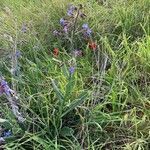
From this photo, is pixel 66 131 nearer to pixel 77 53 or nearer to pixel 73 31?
pixel 77 53

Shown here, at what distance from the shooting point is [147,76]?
2.33 meters

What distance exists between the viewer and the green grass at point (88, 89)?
2.03 metres

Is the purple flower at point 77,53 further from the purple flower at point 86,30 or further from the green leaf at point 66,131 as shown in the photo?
the green leaf at point 66,131

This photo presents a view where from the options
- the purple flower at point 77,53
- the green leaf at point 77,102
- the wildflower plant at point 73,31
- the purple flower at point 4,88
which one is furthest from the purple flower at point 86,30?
the purple flower at point 4,88

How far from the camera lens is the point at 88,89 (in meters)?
2.29

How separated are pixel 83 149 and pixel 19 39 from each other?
3.60 ft

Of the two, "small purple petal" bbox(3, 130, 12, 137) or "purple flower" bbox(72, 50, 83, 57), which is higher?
"small purple petal" bbox(3, 130, 12, 137)

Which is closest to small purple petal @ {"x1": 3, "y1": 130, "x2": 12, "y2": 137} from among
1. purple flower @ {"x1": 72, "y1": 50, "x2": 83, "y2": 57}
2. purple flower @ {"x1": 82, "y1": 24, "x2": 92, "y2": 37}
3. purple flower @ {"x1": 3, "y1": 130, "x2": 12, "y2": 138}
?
purple flower @ {"x1": 3, "y1": 130, "x2": 12, "y2": 138}

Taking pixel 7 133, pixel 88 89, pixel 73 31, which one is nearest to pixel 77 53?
pixel 73 31

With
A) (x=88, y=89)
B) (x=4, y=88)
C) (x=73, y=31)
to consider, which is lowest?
(x=88, y=89)

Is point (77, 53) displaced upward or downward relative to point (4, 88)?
downward

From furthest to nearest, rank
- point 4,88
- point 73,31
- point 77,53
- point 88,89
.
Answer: point 73,31 < point 77,53 < point 88,89 < point 4,88

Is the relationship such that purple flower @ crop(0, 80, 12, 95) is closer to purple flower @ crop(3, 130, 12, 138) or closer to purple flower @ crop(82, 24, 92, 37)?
purple flower @ crop(3, 130, 12, 138)

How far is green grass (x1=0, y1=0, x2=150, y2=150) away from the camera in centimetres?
203
